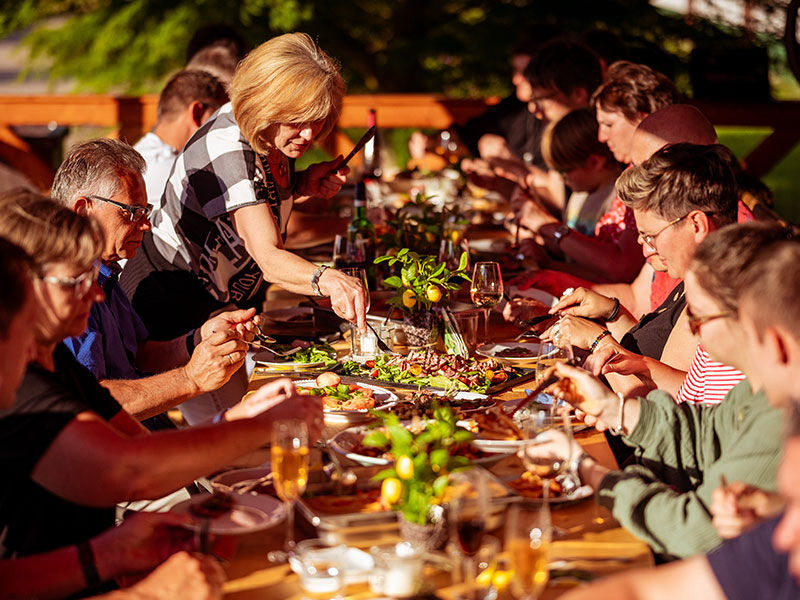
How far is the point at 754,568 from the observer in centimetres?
144

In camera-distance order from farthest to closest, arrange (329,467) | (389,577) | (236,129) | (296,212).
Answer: (296,212) < (236,129) < (329,467) < (389,577)

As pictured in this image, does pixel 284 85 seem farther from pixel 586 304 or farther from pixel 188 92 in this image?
pixel 188 92

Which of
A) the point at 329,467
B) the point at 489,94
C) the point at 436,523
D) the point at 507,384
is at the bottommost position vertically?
the point at 489,94

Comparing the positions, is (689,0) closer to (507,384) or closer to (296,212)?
(296,212)

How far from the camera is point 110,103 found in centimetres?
700

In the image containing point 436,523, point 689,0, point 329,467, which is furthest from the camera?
point 689,0

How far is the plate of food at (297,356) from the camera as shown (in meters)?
2.87

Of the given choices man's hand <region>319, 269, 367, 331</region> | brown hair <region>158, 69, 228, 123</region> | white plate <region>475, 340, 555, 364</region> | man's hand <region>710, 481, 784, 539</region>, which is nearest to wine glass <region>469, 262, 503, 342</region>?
white plate <region>475, 340, 555, 364</region>

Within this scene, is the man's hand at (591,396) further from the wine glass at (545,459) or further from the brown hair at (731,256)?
the brown hair at (731,256)

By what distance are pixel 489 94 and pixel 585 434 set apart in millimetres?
8250

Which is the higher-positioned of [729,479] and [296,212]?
[729,479]

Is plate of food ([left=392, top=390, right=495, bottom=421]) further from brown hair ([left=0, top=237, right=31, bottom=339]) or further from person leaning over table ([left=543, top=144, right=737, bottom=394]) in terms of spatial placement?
brown hair ([left=0, top=237, right=31, bottom=339])

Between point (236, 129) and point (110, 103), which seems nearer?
point (236, 129)

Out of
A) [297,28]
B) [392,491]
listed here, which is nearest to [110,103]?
[297,28]
